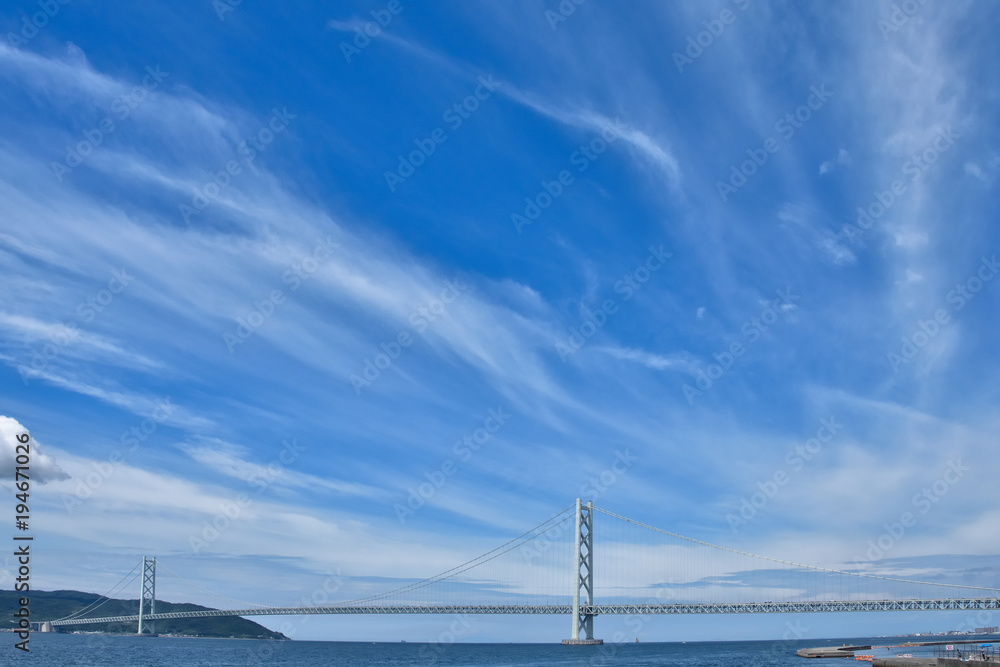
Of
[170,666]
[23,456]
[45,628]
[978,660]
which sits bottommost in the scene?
[45,628]

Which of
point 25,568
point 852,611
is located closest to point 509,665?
point 852,611

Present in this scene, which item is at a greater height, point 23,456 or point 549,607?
point 23,456

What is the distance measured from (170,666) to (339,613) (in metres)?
53.3

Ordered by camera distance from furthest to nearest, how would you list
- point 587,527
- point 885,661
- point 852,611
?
1. point 587,527
2. point 852,611
3. point 885,661

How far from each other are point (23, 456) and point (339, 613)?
3921 inches

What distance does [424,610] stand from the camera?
11038cm

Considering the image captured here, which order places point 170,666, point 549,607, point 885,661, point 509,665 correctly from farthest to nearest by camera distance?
point 549,607 < point 509,665 < point 170,666 < point 885,661

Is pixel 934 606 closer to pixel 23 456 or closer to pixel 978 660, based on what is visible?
pixel 978 660

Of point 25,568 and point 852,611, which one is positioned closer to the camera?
point 25,568

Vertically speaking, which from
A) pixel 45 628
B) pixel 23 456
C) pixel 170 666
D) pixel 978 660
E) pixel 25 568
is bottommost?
pixel 45 628

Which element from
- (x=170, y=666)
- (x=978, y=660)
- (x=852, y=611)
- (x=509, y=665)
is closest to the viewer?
(x=978, y=660)

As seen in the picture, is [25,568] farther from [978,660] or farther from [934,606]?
[934,606]

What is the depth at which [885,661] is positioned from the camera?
57188 millimetres

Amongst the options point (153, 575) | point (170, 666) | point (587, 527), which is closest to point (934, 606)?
point (587, 527)
